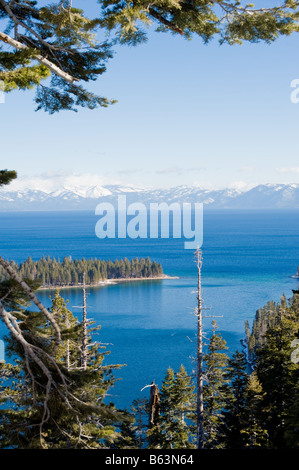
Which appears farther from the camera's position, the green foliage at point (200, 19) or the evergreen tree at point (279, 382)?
the evergreen tree at point (279, 382)

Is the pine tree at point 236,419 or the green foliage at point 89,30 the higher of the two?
the green foliage at point 89,30

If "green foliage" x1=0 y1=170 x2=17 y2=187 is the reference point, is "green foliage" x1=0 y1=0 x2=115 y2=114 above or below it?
above

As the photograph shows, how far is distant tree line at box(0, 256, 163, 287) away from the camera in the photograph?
90600 millimetres

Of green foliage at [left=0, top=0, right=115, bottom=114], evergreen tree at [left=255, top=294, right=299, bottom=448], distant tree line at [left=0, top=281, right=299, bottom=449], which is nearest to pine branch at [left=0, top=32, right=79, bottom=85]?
green foliage at [left=0, top=0, right=115, bottom=114]

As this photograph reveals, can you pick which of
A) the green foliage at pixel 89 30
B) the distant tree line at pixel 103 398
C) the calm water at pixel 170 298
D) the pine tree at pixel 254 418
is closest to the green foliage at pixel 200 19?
the green foliage at pixel 89 30

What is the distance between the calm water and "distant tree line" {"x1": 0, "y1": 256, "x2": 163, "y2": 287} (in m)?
5.54

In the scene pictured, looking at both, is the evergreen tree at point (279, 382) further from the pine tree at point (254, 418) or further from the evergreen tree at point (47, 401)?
the evergreen tree at point (47, 401)

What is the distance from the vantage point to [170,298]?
74.9m

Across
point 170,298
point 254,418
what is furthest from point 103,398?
point 170,298

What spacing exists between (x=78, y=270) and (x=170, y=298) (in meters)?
27.6

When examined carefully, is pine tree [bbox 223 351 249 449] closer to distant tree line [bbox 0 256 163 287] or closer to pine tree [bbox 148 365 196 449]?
pine tree [bbox 148 365 196 449]

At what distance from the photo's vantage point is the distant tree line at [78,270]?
3567 inches

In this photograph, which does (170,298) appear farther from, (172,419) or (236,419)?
(236,419)

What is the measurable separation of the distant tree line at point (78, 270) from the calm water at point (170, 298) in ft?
18.2
